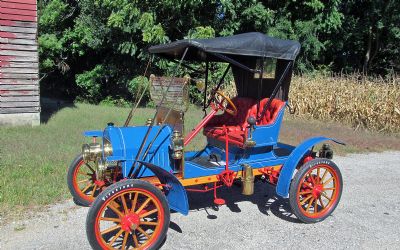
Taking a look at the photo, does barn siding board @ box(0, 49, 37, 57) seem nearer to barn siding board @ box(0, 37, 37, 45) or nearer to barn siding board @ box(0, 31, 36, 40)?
barn siding board @ box(0, 37, 37, 45)

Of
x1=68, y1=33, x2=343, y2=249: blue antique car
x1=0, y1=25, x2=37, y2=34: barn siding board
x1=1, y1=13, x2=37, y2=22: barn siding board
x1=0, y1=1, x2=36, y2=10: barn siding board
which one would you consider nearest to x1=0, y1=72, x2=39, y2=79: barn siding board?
x1=0, y1=25, x2=37, y2=34: barn siding board

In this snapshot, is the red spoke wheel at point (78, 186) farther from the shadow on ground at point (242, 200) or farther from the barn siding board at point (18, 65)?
the barn siding board at point (18, 65)

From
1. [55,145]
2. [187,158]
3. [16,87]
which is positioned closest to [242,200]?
[187,158]

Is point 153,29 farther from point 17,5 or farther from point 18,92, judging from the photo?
point 18,92

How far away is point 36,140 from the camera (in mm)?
8492

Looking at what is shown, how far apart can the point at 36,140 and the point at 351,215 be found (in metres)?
6.32

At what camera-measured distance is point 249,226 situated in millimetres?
4730

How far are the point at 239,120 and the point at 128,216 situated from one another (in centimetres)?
239

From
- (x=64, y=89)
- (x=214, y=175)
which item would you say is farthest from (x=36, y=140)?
(x=64, y=89)

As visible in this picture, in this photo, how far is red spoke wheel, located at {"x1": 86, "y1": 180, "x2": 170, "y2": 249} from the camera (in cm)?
362

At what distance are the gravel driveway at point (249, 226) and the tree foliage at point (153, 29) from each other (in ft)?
25.9

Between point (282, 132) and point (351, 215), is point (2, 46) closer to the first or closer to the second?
point (282, 132)

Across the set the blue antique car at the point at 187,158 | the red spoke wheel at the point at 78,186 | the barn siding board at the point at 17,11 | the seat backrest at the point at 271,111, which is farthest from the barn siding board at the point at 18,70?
the seat backrest at the point at 271,111

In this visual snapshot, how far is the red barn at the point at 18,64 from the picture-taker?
1011 centimetres
